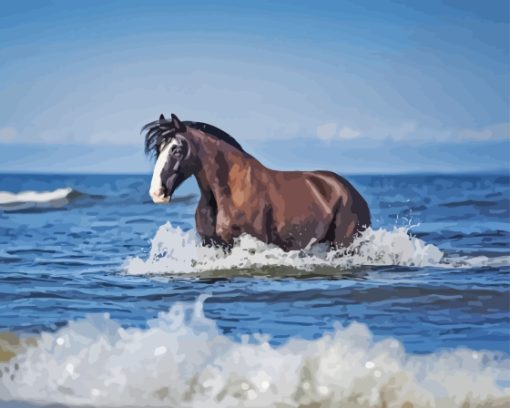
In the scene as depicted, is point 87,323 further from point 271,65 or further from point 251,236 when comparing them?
point 271,65

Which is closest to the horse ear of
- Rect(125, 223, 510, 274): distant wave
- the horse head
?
the horse head

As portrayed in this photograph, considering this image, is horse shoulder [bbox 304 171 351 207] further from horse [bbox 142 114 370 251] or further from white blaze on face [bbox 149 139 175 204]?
white blaze on face [bbox 149 139 175 204]

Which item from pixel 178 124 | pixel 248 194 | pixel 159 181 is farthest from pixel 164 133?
pixel 248 194

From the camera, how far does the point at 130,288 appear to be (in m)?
3.01

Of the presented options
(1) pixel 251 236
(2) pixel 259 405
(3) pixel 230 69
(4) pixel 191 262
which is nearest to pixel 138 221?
(4) pixel 191 262

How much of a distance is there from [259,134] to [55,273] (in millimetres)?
936

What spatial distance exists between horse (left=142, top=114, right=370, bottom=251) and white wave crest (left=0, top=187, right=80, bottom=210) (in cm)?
33

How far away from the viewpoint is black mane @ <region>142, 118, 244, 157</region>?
3109mm

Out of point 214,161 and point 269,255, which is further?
point 214,161

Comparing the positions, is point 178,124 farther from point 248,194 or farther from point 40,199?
point 40,199

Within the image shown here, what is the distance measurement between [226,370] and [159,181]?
853mm

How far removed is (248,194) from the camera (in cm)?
336

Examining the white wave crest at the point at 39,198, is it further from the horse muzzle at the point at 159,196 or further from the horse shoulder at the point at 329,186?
the horse shoulder at the point at 329,186

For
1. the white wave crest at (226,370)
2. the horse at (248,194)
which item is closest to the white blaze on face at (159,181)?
the horse at (248,194)
